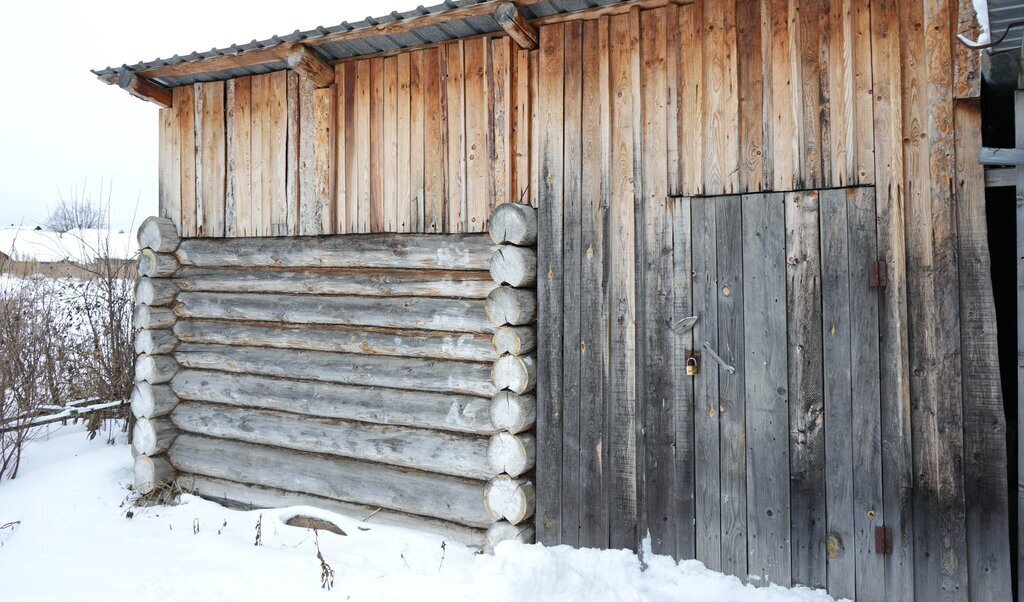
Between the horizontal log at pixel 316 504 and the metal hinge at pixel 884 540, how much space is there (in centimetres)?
270

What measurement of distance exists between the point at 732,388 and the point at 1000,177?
1929mm

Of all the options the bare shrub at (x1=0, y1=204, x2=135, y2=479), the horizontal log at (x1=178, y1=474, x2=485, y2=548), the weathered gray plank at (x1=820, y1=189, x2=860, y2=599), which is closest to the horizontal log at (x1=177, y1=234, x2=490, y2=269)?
the horizontal log at (x1=178, y1=474, x2=485, y2=548)

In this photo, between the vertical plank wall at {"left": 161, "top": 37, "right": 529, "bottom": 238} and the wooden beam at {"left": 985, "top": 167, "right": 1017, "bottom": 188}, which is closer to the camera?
the wooden beam at {"left": 985, "top": 167, "right": 1017, "bottom": 188}

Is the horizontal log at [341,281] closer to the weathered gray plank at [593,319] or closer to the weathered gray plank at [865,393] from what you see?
the weathered gray plank at [593,319]

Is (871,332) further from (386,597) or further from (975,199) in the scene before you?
(386,597)

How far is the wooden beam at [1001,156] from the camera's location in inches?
138

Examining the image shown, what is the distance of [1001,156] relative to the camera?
3551 mm

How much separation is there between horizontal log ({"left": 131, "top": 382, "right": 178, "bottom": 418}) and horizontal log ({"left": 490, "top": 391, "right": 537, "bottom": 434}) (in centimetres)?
364

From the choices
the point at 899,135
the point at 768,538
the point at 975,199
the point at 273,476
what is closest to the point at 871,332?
the point at 975,199

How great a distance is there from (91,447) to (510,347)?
5889mm

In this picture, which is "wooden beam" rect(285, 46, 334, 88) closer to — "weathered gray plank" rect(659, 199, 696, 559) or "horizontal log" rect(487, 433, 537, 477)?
"weathered gray plank" rect(659, 199, 696, 559)

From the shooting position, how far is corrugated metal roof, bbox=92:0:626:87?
4719 mm

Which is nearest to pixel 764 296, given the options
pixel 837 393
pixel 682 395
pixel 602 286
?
pixel 837 393

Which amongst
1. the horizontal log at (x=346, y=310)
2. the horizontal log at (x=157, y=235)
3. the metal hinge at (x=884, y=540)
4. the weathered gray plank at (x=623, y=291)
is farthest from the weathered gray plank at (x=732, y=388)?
the horizontal log at (x=157, y=235)
